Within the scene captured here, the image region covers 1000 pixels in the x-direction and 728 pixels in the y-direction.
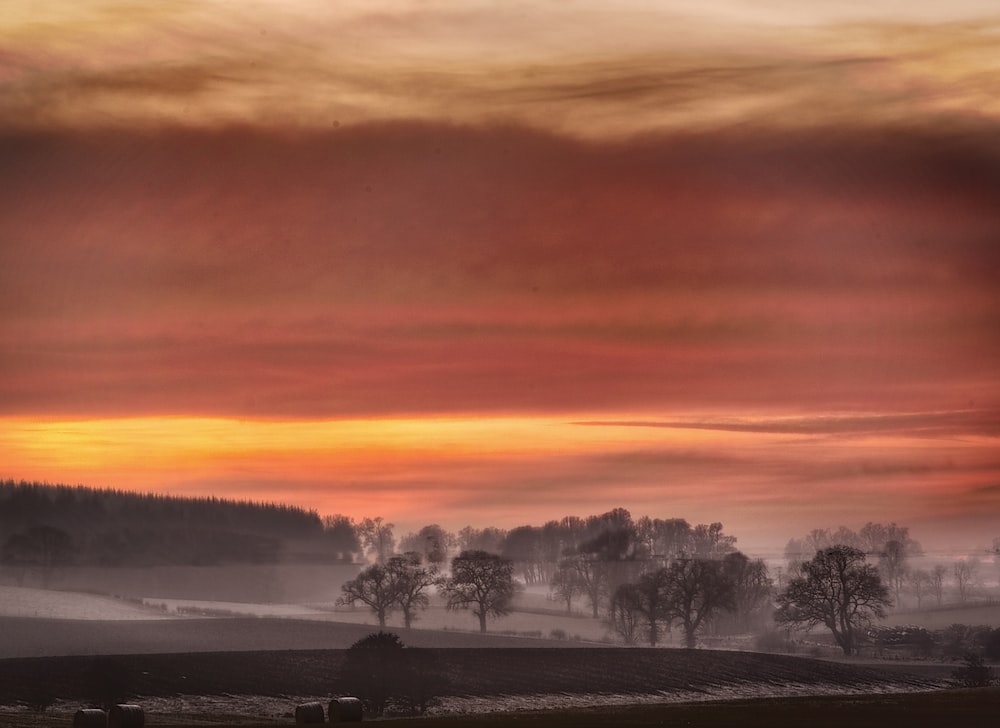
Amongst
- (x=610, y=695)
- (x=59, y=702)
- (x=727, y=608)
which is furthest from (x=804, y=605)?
(x=59, y=702)

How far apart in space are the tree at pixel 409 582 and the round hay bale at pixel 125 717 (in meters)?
115

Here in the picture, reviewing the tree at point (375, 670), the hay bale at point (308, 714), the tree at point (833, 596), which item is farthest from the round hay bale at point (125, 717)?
the tree at point (833, 596)

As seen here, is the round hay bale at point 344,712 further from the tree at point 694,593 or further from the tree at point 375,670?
the tree at point 694,593

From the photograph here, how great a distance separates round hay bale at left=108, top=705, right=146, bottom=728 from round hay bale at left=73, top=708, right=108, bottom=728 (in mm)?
502

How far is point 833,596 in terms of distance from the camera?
168 meters

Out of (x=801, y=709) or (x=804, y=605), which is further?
(x=804, y=605)

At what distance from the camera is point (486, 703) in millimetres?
98438

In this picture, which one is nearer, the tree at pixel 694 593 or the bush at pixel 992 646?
the bush at pixel 992 646

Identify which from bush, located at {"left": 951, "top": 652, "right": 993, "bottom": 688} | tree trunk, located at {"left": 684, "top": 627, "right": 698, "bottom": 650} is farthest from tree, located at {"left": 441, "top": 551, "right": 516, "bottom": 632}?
bush, located at {"left": 951, "top": 652, "right": 993, "bottom": 688}

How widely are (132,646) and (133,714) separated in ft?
239

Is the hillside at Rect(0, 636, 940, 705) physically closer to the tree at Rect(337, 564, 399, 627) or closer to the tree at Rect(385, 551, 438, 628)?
the tree at Rect(385, 551, 438, 628)

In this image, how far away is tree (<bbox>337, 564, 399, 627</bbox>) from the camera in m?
184

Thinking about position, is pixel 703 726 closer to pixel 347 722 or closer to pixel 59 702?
pixel 347 722

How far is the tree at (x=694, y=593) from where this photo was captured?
570ft
